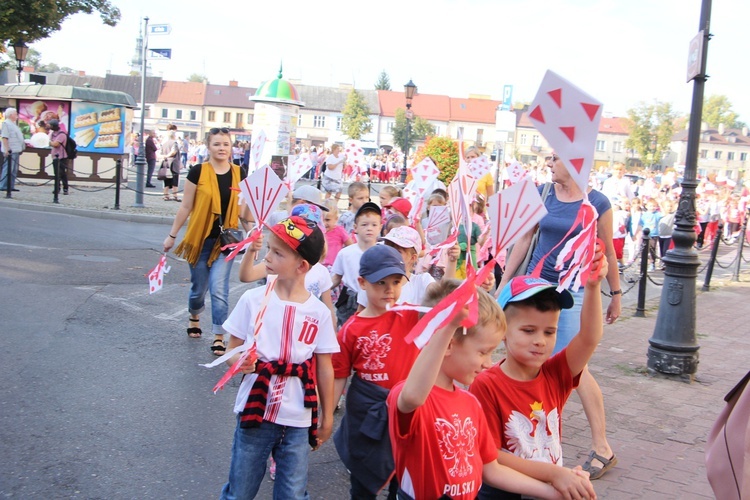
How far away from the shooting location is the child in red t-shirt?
8.13 feet

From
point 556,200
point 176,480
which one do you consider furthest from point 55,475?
point 556,200

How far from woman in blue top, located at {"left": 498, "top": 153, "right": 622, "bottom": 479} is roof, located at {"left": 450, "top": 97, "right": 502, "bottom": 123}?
3806 inches

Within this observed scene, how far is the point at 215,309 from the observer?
20.7ft

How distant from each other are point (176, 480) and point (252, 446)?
119 centimetres

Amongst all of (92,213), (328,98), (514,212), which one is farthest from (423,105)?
(514,212)

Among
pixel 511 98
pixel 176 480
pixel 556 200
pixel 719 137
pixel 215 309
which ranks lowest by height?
→ pixel 176 480

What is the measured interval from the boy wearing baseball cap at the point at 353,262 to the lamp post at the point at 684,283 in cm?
321

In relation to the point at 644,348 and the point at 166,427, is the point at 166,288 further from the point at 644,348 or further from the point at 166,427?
the point at 644,348

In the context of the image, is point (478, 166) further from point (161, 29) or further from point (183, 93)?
point (183, 93)

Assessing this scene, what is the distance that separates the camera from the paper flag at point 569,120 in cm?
229

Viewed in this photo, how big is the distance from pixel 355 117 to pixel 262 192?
3365 inches

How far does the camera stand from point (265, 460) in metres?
3.16

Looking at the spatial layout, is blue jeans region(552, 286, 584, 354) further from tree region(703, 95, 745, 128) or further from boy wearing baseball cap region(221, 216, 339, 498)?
tree region(703, 95, 745, 128)

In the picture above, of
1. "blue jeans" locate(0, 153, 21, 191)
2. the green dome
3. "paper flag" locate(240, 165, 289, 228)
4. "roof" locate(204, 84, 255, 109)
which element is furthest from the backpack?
"roof" locate(204, 84, 255, 109)
